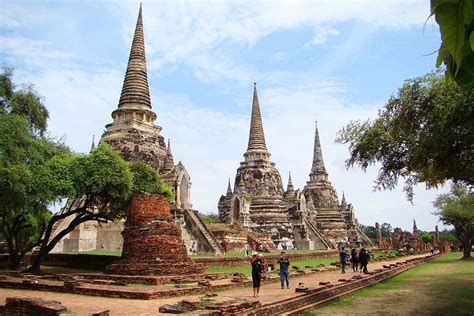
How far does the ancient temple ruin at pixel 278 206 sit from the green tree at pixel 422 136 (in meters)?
26.3

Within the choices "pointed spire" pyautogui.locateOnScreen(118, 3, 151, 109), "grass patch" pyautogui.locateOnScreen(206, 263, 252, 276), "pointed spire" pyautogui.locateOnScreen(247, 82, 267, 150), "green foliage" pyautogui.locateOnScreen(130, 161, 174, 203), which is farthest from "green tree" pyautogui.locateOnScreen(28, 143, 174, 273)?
"pointed spire" pyautogui.locateOnScreen(247, 82, 267, 150)

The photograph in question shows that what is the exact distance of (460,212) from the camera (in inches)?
1372

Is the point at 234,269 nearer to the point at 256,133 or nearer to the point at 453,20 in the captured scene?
the point at 453,20

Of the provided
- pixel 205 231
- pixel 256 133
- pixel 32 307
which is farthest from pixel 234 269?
pixel 256 133

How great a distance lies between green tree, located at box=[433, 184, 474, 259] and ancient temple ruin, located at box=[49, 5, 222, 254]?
20.0 meters

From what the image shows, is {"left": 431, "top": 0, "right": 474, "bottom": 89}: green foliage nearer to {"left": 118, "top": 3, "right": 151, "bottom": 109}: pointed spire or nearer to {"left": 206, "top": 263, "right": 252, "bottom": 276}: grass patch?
{"left": 206, "top": 263, "right": 252, "bottom": 276}: grass patch

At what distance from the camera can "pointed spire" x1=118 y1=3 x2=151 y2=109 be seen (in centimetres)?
3294

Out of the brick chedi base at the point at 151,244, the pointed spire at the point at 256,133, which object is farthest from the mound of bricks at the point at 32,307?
the pointed spire at the point at 256,133

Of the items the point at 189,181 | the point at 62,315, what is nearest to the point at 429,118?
the point at 62,315

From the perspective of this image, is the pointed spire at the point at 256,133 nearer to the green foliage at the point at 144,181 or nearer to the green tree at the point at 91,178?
the green foliage at the point at 144,181

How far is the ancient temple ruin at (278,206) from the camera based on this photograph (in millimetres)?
41281

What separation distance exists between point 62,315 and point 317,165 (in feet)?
166

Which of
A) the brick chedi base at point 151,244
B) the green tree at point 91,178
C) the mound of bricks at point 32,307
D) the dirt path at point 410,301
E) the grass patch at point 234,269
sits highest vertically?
the green tree at point 91,178

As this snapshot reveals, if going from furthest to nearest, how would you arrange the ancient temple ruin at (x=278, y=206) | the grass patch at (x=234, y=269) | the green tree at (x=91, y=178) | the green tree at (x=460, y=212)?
the ancient temple ruin at (x=278, y=206)
the green tree at (x=460, y=212)
the grass patch at (x=234, y=269)
the green tree at (x=91, y=178)
